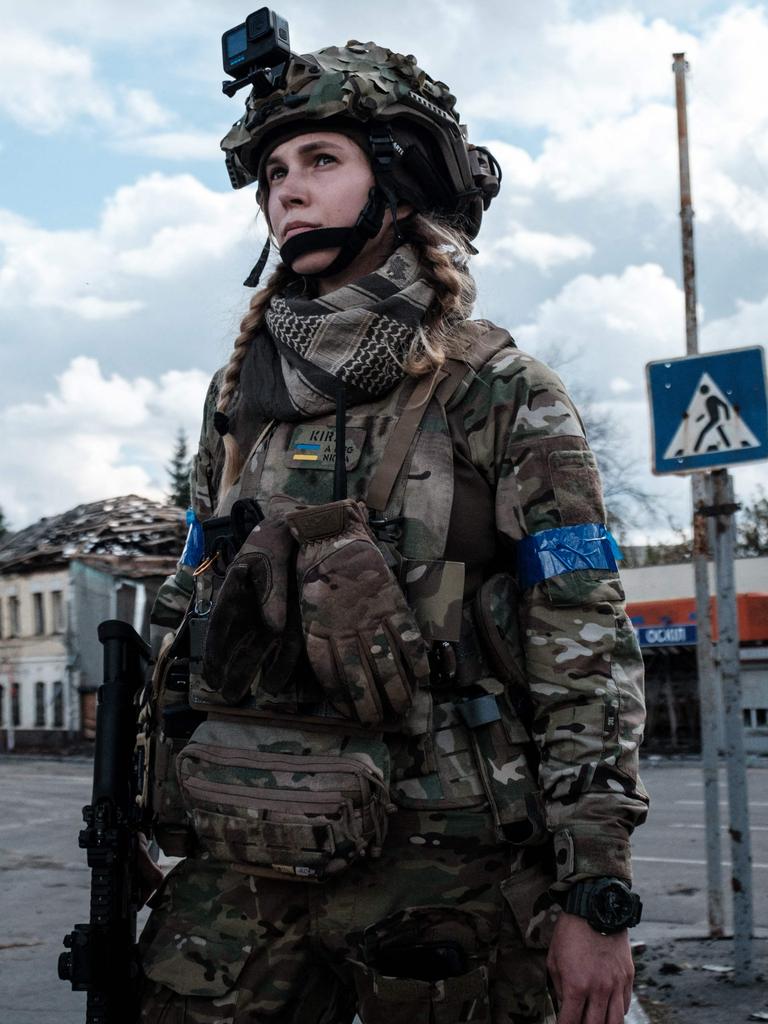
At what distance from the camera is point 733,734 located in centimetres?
538

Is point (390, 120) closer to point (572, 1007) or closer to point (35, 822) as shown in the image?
point (572, 1007)

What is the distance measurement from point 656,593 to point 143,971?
1075 inches

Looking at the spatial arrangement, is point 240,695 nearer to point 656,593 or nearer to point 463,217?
point 463,217

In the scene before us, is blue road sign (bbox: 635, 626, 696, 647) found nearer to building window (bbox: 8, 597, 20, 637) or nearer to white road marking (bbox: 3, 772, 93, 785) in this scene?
white road marking (bbox: 3, 772, 93, 785)

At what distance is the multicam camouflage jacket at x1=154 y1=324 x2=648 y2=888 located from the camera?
6.64 feet

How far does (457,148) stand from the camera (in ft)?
8.68

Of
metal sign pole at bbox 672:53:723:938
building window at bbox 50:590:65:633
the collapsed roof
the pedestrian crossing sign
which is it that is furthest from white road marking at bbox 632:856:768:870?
building window at bbox 50:590:65:633

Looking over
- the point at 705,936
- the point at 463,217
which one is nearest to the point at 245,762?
the point at 463,217

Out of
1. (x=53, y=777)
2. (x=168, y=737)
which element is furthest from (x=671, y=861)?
(x=53, y=777)

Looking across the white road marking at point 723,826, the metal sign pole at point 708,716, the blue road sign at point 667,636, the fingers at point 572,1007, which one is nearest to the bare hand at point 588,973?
the fingers at point 572,1007

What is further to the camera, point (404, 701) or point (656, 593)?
point (656, 593)

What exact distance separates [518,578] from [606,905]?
0.59 metres

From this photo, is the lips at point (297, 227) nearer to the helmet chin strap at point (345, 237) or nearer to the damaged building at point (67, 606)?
the helmet chin strap at point (345, 237)

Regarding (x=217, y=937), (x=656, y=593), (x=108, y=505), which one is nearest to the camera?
(x=217, y=937)
